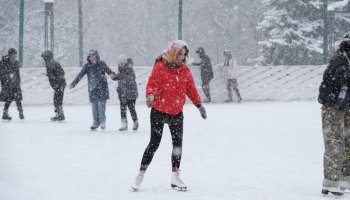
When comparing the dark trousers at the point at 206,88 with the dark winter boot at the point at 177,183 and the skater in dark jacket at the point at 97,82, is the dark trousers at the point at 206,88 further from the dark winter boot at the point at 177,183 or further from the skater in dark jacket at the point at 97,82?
the dark winter boot at the point at 177,183

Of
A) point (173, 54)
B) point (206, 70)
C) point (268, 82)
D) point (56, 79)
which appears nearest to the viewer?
point (173, 54)

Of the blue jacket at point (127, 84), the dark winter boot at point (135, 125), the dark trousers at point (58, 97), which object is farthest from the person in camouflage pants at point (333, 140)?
the dark trousers at point (58, 97)

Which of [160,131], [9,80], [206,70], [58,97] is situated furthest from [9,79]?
[160,131]

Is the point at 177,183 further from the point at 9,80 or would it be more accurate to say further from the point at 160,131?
the point at 9,80

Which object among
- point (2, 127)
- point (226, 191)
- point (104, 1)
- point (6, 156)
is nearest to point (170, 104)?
point (226, 191)

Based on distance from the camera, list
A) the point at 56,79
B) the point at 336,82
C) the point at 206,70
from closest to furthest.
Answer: the point at 336,82 < the point at 56,79 < the point at 206,70

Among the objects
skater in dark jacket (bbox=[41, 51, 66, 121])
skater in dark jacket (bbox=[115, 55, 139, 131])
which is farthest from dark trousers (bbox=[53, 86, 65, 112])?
skater in dark jacket (bbox=[115, 55, 139, 131])

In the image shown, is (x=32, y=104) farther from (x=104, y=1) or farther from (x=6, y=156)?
(x=104, y=1)

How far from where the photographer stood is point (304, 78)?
74.4 feet

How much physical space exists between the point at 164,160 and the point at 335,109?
11.1ft

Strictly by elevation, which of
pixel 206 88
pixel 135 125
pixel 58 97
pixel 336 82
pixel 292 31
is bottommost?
pixel 135 125

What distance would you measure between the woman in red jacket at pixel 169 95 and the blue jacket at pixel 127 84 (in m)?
6.19

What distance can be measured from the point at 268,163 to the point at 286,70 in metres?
13.5

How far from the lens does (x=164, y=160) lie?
382 inches
